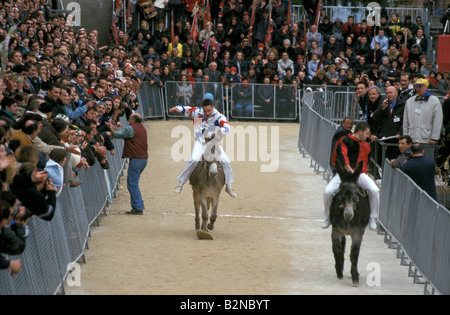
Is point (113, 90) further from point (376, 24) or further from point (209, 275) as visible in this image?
point (376, 24)

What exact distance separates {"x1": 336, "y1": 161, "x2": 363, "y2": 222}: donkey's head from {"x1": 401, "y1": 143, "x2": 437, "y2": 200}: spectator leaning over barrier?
8.47 feet

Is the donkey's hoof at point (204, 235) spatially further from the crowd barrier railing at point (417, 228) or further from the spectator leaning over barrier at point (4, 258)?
the spectator leaning over barrier at point (4, 258)

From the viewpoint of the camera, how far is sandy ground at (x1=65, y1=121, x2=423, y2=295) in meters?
12.2

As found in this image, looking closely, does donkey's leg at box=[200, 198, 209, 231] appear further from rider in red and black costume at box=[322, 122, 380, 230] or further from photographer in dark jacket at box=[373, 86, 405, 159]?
photographer in dark jacket at box=[373, 86, 405, 159]

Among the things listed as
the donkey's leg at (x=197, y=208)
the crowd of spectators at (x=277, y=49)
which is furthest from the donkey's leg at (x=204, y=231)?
the crowd of spectators at (x=277, y=49)

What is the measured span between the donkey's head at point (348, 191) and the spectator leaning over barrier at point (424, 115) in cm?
625

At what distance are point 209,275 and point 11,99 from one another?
4.14m

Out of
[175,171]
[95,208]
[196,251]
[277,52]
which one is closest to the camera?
[196,251]

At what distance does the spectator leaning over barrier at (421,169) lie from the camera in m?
14.8

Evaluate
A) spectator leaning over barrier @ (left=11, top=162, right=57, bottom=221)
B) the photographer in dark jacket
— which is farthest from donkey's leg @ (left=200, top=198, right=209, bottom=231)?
spectator leaning over barrier @ (left=11, top=162, right=57, bottom=221)

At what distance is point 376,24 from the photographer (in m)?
35.3

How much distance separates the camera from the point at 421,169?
582 inches

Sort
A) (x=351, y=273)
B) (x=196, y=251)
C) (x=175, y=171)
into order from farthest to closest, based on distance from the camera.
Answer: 1. (x=175, y=171)
2. (x=196, y=251)
3. (x=351, y=273)

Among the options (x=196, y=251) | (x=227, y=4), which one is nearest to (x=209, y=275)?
(x=196, y=251)
